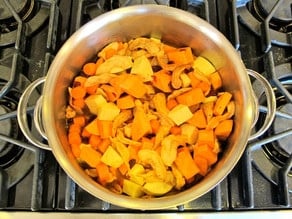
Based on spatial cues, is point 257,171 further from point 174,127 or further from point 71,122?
point 71,122

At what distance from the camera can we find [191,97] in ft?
2.39

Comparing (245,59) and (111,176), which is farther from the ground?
(245,59)

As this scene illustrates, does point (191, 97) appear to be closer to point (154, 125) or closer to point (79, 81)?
point (154, 125)

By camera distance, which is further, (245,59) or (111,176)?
(245,59)

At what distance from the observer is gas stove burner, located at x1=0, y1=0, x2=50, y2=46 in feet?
2.61

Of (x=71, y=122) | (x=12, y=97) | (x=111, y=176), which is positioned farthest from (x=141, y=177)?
(x=12, y=97)

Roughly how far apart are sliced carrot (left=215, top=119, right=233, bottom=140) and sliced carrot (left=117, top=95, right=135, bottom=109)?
139mm

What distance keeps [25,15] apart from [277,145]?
483mm

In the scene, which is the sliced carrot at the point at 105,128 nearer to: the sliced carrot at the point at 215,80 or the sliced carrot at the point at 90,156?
the sliced carrot at the point at 90,156

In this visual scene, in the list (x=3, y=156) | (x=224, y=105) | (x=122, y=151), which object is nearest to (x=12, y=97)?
(x=3, y=156)

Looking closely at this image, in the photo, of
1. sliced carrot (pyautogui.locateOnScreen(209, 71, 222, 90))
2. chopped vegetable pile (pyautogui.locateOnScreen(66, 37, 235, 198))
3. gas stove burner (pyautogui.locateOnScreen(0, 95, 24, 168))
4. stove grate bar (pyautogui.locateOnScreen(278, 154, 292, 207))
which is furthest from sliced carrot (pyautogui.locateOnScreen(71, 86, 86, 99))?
stove grate bar (pyautogui.locateOnScreen(278, 154, 292, 207))

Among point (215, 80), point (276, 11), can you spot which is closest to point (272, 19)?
point (276, 11)

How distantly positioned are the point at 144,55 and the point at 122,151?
0.55ft

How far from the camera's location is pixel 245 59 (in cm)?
80
